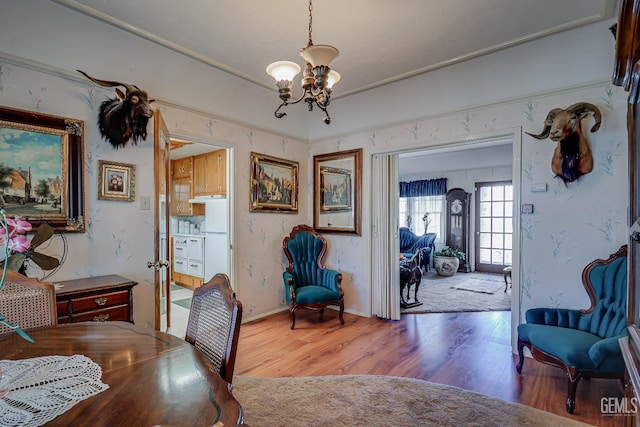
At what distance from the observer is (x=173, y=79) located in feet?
10.2

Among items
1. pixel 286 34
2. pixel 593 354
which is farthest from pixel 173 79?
pixel 593 354

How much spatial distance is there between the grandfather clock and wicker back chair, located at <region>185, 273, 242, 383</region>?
7102 mm

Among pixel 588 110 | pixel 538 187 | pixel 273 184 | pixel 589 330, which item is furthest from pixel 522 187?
pixel 273 184

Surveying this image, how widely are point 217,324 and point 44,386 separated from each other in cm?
57

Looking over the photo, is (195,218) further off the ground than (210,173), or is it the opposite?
(210,173)

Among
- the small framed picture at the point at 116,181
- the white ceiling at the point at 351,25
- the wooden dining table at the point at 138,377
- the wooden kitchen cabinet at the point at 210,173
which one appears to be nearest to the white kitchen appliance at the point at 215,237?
the wooden kitchen cabinet at the point at 210,173

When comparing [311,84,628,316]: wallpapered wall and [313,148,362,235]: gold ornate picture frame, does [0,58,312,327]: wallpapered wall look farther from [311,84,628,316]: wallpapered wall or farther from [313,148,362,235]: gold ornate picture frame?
[311,84,628,316]: wallpapered wall

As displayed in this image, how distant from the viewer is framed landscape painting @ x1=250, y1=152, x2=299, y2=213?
3971 mm

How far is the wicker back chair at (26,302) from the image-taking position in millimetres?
1582

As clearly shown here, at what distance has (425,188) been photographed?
8.05 metres

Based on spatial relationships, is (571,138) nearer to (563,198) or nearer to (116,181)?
(563,198)

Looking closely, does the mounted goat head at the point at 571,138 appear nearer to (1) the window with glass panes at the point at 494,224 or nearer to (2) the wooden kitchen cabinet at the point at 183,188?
(1) the window with glass panes at the point at 494,224

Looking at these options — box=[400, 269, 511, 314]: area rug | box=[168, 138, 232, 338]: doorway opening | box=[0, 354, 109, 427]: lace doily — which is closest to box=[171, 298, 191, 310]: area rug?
box=[168, 138, 232, 338]: doorway opening

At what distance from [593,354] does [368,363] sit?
161 cm
